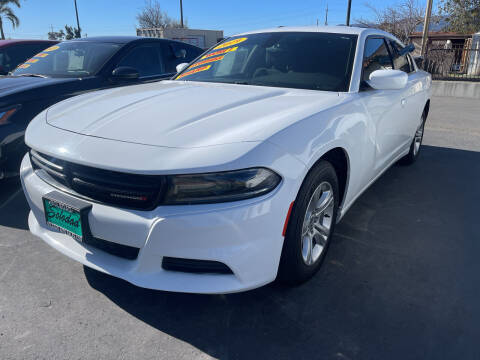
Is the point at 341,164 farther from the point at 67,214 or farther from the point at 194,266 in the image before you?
the point at 67,214

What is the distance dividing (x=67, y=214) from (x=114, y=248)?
282mm

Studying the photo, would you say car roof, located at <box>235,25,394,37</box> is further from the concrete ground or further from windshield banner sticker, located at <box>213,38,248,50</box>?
the concrete ground

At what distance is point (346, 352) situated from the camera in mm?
1748

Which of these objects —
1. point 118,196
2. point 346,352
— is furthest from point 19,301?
point 346,352

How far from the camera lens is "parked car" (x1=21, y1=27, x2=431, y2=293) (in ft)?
5.33

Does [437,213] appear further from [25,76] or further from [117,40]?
[25,76]

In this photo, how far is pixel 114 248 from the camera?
1858 millimetres

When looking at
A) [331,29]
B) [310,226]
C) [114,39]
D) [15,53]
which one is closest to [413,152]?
[331,29]

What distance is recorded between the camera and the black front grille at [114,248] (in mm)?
1811

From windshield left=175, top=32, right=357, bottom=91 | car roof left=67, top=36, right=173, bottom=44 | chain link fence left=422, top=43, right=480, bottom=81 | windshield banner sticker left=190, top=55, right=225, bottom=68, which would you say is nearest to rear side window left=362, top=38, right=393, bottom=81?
windshield left=175, top=32, right=357, bottom=91

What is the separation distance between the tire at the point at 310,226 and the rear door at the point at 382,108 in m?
0.74

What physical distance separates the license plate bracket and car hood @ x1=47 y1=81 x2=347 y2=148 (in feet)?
1.15

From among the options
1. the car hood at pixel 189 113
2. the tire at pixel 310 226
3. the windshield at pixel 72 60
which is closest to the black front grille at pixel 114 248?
the car hood at pixel 189 113

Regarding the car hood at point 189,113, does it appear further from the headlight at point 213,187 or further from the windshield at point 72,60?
the windshield at point 72,60
